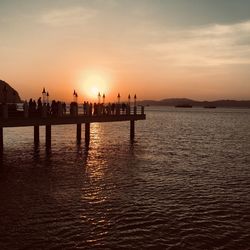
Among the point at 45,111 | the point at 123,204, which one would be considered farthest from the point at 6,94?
the point at 123,204

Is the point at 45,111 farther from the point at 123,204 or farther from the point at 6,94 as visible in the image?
the point at 123,204

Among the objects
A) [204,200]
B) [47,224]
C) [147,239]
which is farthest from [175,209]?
[47,224]

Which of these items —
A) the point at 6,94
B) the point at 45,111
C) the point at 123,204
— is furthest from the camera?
the point at 6,94

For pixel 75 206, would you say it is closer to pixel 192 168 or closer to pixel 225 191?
pixel 225 191

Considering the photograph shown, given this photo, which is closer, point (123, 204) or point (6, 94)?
point (123, 204)

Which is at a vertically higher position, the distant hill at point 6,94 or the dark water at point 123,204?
the distant hill at point 6,94

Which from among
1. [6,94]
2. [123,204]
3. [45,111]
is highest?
[6,94]

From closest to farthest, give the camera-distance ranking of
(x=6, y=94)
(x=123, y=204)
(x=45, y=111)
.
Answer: (x=123, y=204) → (x=45, y=111) → (x=6, y=94)

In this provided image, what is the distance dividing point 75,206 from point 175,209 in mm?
4135

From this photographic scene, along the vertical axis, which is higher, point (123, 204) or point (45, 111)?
point (45, 111)

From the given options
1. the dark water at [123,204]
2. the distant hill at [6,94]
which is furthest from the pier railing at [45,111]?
the dark water at [123,204]

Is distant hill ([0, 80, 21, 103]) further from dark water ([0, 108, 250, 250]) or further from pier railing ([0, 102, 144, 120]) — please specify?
dark water ([0, 108, 250, 250])

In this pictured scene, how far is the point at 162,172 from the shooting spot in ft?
74.8

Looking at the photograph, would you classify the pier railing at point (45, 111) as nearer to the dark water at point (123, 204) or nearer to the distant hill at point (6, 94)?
the distant hill at point (6, 94)
